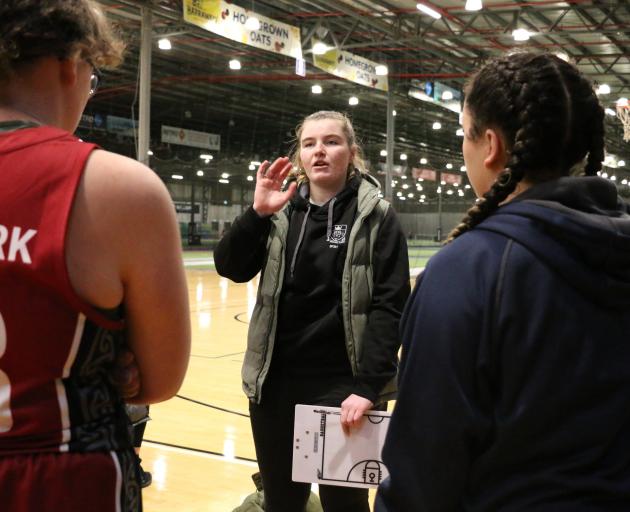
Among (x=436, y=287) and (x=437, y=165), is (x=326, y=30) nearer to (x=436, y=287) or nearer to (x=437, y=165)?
(x=437, y=165)

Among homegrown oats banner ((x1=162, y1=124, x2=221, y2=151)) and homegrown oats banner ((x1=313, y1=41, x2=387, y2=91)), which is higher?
homegrown oats banner ((x1=313, y1=41, x2=387, y2=91))

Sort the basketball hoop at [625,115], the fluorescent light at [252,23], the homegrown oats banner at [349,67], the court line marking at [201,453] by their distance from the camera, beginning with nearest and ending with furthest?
the court line marking at [201,453]
the fluorescent light at [252,23]
the basketball hoop at [625,115]
the homegrown oats banner at [349,67]

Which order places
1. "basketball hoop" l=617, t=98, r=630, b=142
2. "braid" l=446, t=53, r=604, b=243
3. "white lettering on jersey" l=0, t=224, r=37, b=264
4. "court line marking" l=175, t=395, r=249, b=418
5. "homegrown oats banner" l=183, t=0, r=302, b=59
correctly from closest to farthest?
"white lettering on jersey" l=0, t=224, r=37, b=264
"braid" l=446, t=53, r=604, b=243
"court line marking" l=175, t=395, r=249, b=418
"homegrown oats banner" l=183, t=0, r=302, b=59
"basketball hoop" l=617, t=98, r=630, b=142

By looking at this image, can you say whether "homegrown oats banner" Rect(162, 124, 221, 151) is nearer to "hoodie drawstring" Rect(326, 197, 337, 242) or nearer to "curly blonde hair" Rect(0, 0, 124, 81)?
"hoodie drawstring" Rect(326, 197, 337, 242)

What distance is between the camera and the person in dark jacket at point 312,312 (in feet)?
6.88

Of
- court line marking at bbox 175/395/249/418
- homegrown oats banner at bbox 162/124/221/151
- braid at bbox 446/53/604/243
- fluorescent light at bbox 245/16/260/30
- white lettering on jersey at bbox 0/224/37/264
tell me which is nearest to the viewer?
white lettering on jersey at bbox 0/224/37/264

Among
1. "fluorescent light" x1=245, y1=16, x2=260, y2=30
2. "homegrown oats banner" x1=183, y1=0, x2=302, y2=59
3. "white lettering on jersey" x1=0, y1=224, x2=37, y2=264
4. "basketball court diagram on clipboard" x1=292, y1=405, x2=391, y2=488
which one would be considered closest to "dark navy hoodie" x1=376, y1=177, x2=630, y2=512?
"white lettering on jersey" x1=0, y1=224, x2=37, y2=264

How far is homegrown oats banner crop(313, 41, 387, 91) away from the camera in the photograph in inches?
492

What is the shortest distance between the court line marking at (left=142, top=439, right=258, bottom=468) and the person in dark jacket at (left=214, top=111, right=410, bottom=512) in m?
1.77

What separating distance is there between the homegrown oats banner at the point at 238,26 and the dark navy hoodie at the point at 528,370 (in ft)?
28.0

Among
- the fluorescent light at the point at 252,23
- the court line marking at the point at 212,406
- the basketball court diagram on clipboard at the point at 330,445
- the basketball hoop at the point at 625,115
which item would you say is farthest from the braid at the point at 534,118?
the basketball hoop at the point at 625,115

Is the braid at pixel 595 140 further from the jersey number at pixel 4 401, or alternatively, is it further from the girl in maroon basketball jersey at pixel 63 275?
the jersey number at pixel 4 401

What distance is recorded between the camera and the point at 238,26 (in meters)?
9.62

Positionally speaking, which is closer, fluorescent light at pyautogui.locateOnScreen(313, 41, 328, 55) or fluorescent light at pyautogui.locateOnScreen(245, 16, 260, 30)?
fluorescent light at pyautogui.locateOnScreen(245, 16, 260, 30)
